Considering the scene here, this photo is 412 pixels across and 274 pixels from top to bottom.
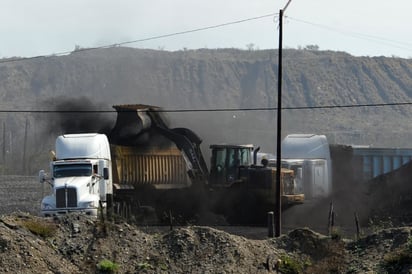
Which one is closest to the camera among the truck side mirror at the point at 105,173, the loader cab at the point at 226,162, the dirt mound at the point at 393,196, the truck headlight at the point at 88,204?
the truck headlight at the point at 88,204

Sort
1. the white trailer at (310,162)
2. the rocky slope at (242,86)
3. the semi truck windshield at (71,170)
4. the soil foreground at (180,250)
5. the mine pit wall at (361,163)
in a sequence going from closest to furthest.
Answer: the soil foreground at (180,250)
the semi truck windshield at (71,170)
the white trailer at (310,162)
the mine pit wall at (361,163)
the rocky slope at (242,86)

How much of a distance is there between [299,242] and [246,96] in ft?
455

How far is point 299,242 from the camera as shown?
986 inches

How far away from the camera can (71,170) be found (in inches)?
1395

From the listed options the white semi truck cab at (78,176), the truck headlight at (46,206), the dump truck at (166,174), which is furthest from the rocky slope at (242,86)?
the truck headlight at (46,206)

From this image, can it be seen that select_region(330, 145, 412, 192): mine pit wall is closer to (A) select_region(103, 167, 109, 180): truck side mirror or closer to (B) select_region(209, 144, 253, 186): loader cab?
(B) select_region(209, 144, 253, 186): loader cab

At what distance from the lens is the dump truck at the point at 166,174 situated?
3641 cm

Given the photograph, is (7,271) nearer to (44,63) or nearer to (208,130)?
(208,130)

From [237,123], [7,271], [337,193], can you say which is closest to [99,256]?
[7,271]

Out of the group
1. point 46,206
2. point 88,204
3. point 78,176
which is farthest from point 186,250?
point 78,176

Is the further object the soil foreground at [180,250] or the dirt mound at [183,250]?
the dirt mound at [183,250]

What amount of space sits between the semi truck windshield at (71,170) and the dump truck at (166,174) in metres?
0.08

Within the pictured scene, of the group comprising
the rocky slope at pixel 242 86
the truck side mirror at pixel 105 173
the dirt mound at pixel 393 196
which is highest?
the rocky slope at pixel 242 86

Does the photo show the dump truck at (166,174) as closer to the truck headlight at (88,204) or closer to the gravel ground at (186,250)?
the truck headlight at (88,204)
